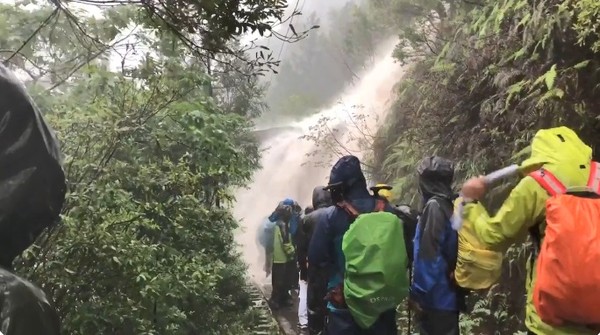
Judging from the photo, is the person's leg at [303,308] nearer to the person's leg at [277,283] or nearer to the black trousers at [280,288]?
the person's leg at [277,283]

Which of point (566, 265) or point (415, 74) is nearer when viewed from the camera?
point (566, 265)

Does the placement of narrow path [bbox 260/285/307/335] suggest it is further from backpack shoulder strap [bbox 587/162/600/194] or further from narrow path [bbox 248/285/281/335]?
backpack shoulder strap [bbox 587/162/600/194]

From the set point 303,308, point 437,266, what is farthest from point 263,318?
point 437,266

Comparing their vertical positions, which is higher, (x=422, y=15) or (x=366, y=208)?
(x=422, y=15)

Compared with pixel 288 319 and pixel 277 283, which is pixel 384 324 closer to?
pixel 288 319

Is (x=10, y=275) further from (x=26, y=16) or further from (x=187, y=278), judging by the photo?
(x=26, y=16)

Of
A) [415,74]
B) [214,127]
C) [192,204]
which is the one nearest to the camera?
[214,127]

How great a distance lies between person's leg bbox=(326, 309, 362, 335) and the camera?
346 centimetres

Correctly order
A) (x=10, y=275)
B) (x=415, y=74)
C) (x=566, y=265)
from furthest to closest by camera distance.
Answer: (x=415, y=74)
(x=566, y=265)
(x=10, y=275)

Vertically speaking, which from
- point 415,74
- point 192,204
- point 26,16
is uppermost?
point 415,74

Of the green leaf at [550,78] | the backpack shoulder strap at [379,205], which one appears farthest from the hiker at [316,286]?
the green leaf at [550,78]

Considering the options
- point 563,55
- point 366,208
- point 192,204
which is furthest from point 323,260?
point 563,55

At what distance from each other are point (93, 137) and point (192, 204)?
Answer: 167 cm

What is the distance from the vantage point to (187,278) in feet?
17.2
